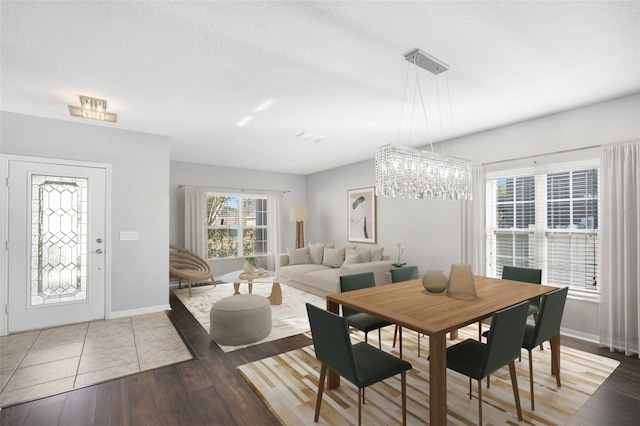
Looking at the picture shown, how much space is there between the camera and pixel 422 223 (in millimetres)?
5039

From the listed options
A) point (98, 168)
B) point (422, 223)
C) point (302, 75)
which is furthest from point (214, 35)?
point (422, 223)

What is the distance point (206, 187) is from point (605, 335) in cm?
660

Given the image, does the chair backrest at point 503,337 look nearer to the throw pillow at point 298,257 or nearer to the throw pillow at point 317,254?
the throw pillow at point 317,254

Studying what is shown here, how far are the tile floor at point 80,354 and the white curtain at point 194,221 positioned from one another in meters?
2.37

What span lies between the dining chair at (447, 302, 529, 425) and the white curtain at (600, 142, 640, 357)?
1.96 m

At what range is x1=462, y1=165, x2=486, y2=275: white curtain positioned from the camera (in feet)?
13.6

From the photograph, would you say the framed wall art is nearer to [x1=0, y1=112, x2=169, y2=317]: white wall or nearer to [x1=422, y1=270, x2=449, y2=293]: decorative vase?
[x1=422, y1=270, x2=449, y2=293]: decorative vase

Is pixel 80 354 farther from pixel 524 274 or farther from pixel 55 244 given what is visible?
pixel 524 274

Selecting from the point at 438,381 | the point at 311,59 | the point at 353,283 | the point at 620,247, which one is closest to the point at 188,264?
the point at 353,283

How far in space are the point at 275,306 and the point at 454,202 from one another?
10.2ft

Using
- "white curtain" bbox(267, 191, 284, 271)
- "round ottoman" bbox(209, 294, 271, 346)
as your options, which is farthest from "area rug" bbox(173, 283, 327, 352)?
"white curtain" bbox(267, 191, 284, 271)

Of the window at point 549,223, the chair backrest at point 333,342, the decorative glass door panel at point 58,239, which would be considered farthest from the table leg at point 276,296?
the window at point 549,223

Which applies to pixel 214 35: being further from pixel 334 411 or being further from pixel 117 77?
pixel 334 411

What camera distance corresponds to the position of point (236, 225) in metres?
7.13
